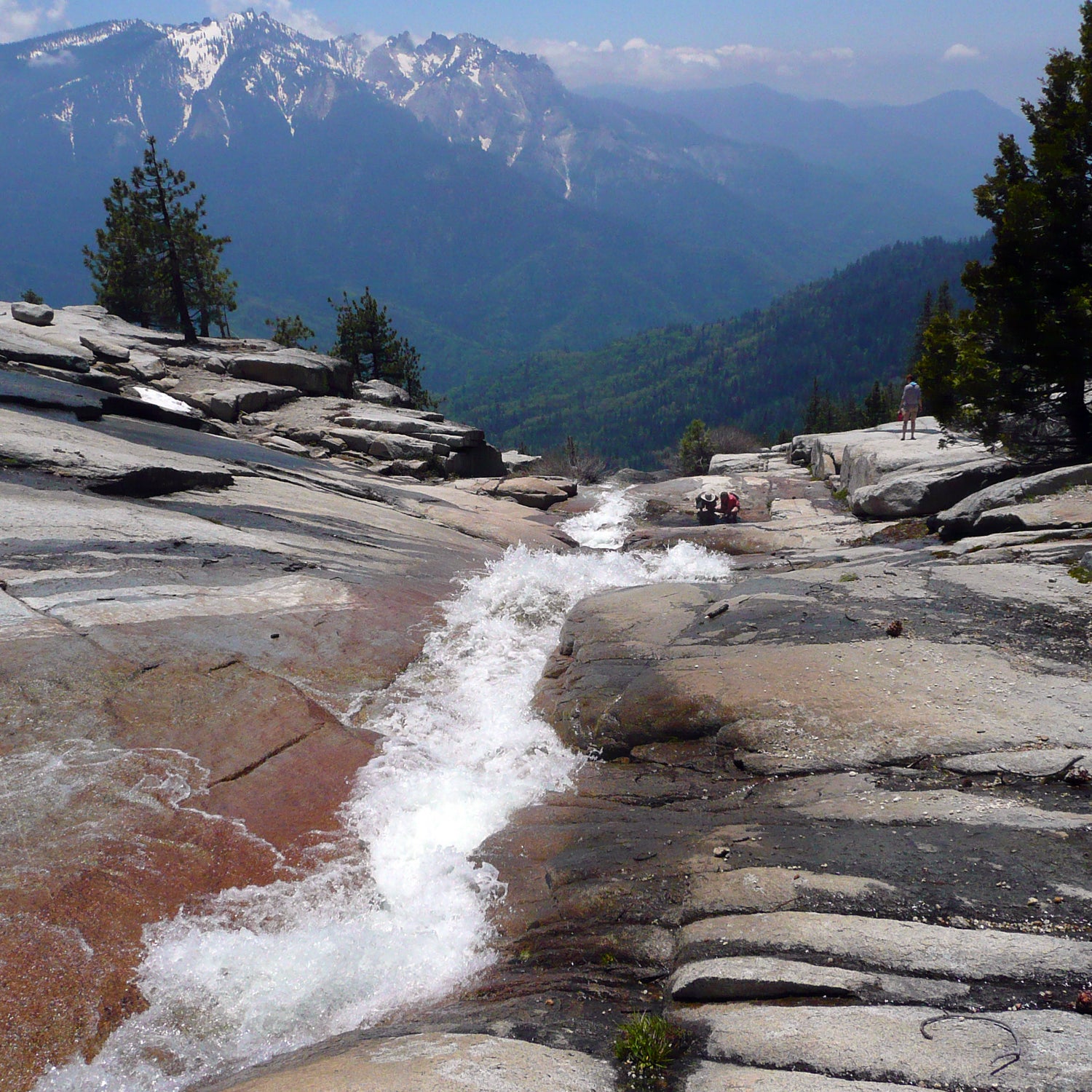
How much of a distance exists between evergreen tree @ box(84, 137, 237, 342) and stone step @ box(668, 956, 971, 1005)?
42282mm

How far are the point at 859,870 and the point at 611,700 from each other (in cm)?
465

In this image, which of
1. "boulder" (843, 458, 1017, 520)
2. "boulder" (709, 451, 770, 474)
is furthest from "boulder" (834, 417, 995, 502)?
"boulder" (709, 451, 770, 474)

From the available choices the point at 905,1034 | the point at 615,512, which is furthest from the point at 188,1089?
the point at 615,512

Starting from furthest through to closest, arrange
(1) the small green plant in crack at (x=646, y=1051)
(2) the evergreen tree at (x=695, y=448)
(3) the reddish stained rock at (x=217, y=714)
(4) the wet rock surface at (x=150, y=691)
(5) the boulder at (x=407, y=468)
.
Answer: (2) the evergreen tree at (x=695, y=448) < (5) the boulder at (x=407, y=468) < (3) the reddish stained rock at (x=217, y=714) < (4) the wet rock surface at (x=150, y=691) < (1) the small green plant in crack at (x=646, y=1051)

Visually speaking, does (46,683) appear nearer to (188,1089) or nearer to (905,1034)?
(188,1089)

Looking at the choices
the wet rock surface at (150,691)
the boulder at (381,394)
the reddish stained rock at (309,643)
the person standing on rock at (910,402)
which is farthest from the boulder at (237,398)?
the person standing on rock at (910,402)

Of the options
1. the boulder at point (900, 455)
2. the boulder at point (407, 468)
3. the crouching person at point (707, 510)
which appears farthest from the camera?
the boulder at point (407, 468)

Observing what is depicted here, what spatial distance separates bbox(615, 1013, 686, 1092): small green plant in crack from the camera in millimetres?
4547

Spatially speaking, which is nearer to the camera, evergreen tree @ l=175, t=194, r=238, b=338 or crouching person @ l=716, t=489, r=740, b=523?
crouching person @ l=716, t=489, r=740, b=523

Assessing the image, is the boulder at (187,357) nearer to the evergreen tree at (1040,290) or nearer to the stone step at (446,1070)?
the evergreen tree at (1040,290)

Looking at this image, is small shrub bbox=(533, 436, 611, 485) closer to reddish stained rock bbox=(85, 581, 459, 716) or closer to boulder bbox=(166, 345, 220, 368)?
boulder bbox=(166, 345, 220, 368)

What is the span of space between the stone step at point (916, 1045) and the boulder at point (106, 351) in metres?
33.3

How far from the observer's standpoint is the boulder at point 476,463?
109 feet

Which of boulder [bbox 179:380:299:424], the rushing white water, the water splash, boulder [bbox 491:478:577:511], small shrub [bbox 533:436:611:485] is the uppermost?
boulder [bbox 179:380:299:424]
